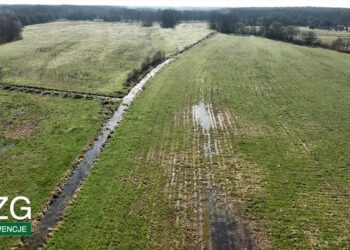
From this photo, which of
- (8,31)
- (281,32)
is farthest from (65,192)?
(281,32)

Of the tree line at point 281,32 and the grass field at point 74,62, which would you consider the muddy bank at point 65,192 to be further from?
the tree line at point 281,32

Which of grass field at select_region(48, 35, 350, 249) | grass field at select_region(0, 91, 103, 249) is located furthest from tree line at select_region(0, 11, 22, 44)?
grass field at select_region(48, 35, 350, 249)

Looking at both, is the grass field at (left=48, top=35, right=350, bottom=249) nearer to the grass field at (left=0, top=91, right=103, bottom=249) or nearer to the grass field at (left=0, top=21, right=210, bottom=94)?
the grass field at (left=0, top=91, right=103, bottom=249)

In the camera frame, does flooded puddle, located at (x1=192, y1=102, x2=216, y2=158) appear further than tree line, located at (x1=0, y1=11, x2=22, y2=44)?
No

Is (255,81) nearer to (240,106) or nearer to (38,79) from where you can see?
(240,106)

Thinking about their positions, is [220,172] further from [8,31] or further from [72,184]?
[8,31]

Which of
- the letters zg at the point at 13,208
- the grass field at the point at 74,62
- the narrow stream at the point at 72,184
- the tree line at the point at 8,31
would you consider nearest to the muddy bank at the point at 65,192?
the narrow stream at the point at 72,184
